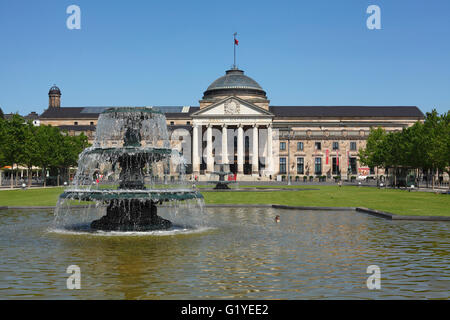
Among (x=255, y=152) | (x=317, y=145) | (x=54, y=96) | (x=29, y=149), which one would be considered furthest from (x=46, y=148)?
(x=54, y=96)

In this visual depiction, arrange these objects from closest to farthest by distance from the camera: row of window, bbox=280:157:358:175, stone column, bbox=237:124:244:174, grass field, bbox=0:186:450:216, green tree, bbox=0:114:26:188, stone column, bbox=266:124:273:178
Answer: grass field, bbox=0:186:450:216 → green tree, bbox=0:114:26:188 → stone column, bbox=237:124:244:174 → stone column, bbox=266:124:273:178 → row of window, bbox=280:157:358:175

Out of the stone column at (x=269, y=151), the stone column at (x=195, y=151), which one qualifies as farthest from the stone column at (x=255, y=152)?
the stone column at (x=195, y=151)

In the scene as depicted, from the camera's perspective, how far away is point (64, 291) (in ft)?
35.2

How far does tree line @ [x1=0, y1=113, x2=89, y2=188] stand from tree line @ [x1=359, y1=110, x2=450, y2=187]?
169 feet

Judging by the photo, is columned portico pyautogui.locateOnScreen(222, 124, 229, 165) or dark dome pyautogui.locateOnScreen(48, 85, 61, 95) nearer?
columned portico pyautogui.locateOnScreen(222, 124, 229, 165)

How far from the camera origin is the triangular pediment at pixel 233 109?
12012cm

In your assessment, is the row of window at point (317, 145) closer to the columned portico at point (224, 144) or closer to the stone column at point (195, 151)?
the columned portico at point (224, 144)

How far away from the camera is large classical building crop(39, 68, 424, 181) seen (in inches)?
Answer: 4744

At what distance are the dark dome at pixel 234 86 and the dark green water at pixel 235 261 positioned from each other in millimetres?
108336

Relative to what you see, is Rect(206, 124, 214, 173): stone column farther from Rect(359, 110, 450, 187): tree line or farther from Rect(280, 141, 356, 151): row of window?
Rect(359, 110, 450, 187): tree line

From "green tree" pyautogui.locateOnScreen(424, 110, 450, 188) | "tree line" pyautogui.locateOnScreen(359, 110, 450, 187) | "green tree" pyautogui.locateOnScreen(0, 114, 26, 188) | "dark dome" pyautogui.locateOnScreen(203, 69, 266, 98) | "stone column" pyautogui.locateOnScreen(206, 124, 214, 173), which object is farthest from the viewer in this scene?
"dark dome" pyautogui.locateOnScreen(203, 69, 266, 98)

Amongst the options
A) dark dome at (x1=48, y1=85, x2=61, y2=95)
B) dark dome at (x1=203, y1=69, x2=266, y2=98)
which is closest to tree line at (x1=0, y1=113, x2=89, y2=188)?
dark dome at (x1=203, y1=69, x2=266, y2=98)
